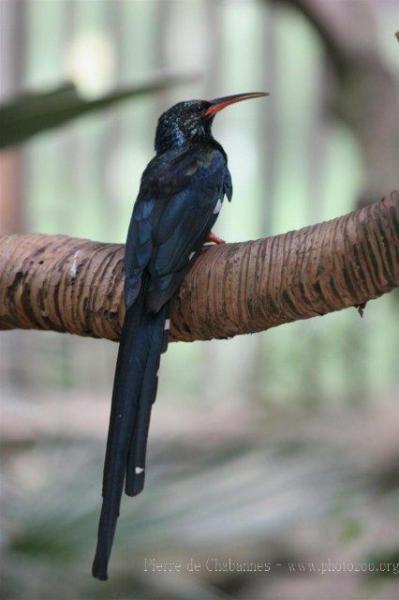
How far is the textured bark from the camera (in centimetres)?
180

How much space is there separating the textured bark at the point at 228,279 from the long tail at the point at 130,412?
0.09 metres

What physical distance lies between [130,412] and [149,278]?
0.33m

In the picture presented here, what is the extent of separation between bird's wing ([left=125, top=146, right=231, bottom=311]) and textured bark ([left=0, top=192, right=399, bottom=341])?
1.8 inches

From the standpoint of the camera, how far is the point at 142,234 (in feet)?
7.73

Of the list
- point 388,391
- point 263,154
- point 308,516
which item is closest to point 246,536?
point 308,516

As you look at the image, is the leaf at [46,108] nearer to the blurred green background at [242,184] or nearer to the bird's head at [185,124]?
the bird's head at [185,124]

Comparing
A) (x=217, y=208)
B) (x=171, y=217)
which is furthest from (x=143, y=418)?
(x=217, y=208)

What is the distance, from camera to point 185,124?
312 cm

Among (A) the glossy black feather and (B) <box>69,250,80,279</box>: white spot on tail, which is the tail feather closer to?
(A) the glossy black feather

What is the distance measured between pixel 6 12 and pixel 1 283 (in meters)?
4.79

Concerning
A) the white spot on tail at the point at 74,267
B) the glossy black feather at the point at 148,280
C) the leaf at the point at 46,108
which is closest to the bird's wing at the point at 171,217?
the glossy black feather at the point at 148,280

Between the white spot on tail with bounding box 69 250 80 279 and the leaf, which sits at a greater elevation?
the leaf

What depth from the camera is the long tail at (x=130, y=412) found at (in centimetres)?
185

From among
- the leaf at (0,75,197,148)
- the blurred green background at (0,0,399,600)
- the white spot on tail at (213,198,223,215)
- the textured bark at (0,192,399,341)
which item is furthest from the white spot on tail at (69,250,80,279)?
the blurred green background at (0,0,399,600)
